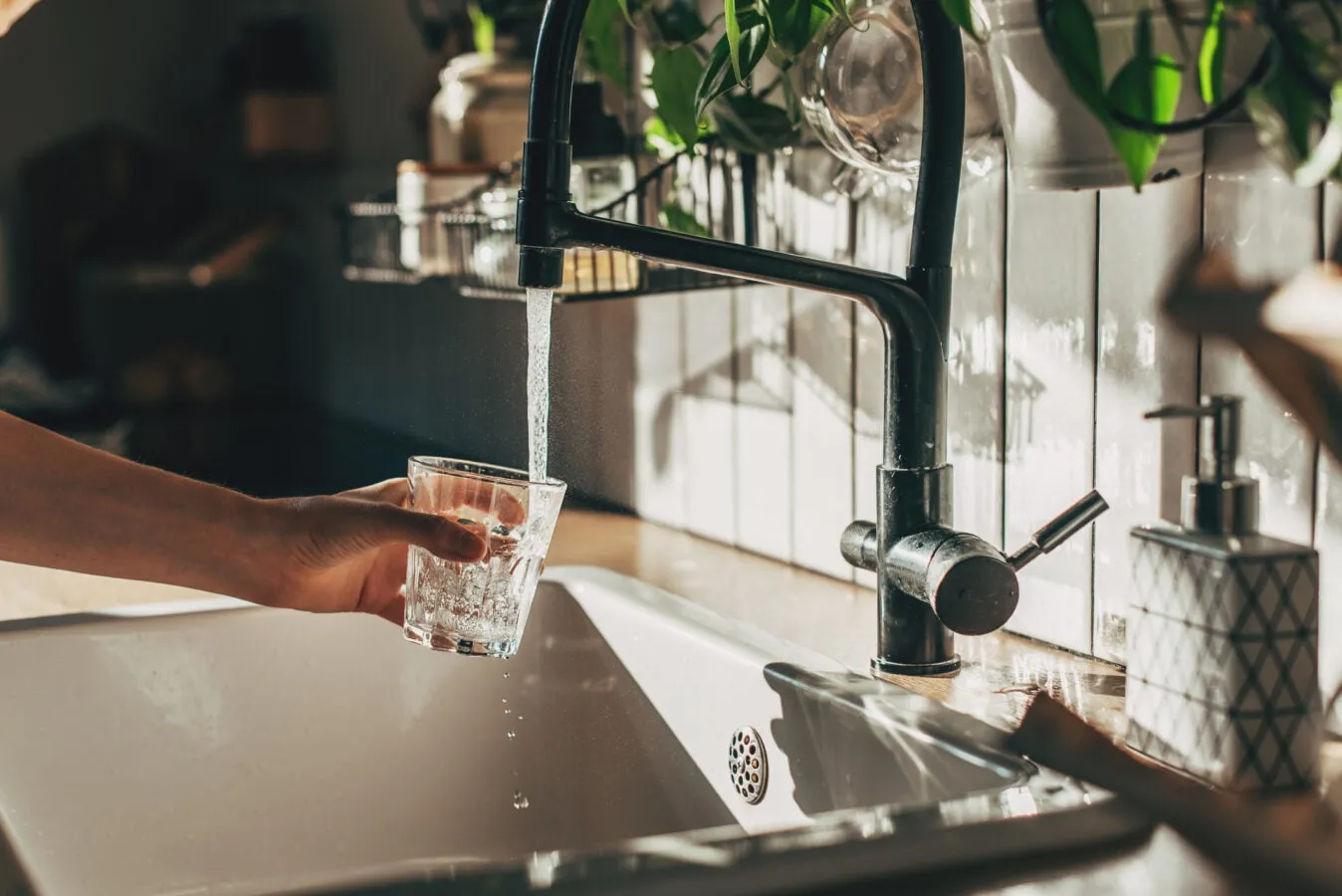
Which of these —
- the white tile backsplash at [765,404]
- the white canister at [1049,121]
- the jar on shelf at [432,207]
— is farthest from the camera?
the jar on shelf at [432,207]

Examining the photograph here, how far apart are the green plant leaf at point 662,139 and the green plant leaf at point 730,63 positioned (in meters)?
0.15

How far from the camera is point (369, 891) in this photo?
0.51 m

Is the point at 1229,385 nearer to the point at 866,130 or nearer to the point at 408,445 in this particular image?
the point at 866,130

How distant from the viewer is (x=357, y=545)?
86 cm

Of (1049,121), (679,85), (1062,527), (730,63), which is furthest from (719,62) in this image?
(1062,527)

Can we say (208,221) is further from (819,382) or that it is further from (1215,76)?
(1215,76)

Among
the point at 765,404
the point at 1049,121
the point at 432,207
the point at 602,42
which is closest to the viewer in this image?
the point at 1049,121

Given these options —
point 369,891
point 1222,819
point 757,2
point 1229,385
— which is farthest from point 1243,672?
point 757,2

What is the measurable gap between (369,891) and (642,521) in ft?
2.81

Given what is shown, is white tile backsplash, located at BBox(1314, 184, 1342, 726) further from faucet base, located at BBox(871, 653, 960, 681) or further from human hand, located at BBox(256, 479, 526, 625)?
human hand, located at BBox(256, 479, 526, 625)

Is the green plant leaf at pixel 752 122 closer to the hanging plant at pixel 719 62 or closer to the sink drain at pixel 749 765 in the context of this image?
the hanging plant at pixel 719 62

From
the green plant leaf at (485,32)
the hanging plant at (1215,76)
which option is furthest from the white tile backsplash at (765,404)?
the green plant leaf at (485,32)

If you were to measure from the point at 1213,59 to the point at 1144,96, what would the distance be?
0.03 m

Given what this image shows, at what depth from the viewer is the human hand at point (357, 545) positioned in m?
0.80
